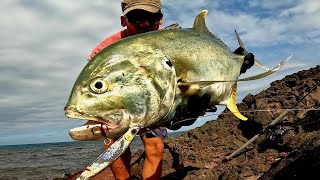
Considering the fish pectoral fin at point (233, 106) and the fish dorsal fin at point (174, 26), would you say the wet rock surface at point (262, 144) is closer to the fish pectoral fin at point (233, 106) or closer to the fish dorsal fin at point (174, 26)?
the fish pectoral fin at point (233, 106)

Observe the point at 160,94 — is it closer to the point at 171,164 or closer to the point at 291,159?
the point at 291,159

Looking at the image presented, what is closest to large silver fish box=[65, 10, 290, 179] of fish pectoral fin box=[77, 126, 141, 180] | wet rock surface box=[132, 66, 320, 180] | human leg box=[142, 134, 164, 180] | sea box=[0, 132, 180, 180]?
fish pectoral fin box=[77, 126, 141, 180]

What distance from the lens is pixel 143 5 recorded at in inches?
154

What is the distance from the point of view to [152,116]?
2.42 m

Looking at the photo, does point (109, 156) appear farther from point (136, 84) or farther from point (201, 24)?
point (201, 24)

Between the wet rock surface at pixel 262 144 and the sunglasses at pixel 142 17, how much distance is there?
5.15 feet

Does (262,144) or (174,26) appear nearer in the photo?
(174,26)

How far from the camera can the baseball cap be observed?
12.8 feet

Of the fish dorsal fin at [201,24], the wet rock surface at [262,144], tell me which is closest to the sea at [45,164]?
the wet rock surface at [262,144]

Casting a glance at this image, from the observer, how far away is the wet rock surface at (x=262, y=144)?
181 inches

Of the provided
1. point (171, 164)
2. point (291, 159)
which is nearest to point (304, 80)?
point (171, 164)

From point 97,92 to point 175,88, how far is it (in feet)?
1.81

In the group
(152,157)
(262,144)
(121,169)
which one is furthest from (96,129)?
(262,144)

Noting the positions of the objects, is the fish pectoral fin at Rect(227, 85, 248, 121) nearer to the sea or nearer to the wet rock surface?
the wet rock surface
